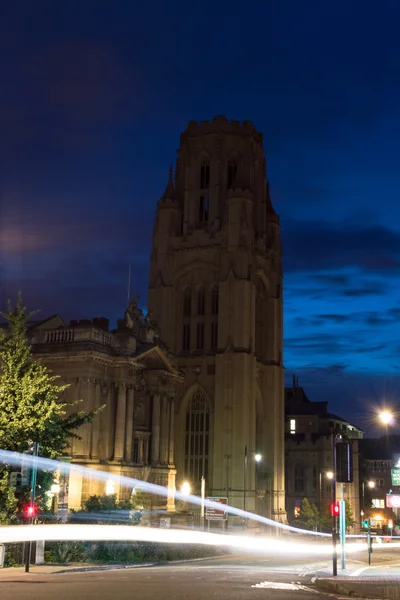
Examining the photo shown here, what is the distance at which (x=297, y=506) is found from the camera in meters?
100

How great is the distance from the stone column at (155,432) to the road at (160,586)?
38432 millimetres

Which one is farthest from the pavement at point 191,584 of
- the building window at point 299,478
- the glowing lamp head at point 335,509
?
the building window at point 299,478

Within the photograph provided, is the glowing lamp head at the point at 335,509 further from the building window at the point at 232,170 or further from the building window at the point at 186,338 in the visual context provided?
the building window at the point at 232,170

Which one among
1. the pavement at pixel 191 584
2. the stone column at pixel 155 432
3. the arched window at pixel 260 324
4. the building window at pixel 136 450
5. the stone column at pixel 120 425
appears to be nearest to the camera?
the pavement at pixel 191 584

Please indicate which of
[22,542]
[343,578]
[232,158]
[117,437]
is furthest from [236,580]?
[232,158]

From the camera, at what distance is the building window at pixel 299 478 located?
100125 millimetres

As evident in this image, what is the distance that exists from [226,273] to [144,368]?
22381 mm

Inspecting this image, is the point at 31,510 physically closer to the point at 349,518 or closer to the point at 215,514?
the point at 215,514

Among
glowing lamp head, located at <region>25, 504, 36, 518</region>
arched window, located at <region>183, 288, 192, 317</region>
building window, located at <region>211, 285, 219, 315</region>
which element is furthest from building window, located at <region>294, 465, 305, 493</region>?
glowing lamp head, located at <region>25, 504, 36, 518</region>

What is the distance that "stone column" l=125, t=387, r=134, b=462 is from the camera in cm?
6138

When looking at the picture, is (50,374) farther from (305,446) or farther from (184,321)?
(305,446)

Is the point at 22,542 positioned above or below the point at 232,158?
below

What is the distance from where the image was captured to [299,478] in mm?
100500

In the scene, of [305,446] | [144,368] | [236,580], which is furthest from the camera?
[305,446]
